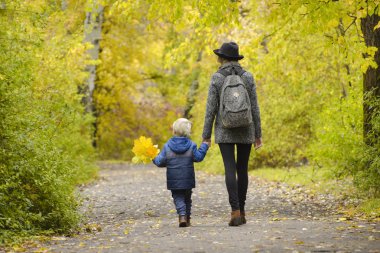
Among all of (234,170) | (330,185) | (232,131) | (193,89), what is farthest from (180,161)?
(193,89)

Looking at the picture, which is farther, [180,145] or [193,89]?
[193,89]

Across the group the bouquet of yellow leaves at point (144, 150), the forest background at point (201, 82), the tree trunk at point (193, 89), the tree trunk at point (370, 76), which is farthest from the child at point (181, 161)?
the tree trunk at point (193, 89)

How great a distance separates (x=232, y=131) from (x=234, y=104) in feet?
1.16

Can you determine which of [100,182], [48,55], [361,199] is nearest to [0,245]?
[361,199]

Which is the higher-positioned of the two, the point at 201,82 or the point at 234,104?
the point at 201,82

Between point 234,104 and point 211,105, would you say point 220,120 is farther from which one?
point 234,104

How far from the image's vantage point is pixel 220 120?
28.5 feet

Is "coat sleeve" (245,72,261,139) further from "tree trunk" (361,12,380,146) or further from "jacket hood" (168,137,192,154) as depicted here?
"tree trunk" (361,12,380,146)

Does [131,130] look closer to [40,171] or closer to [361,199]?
[361,199]

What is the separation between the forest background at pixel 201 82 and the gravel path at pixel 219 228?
727 millimetres

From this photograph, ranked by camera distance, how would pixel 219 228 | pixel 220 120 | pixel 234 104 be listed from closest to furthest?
pixel 234 104, pixel 219 228, pixel 220 120

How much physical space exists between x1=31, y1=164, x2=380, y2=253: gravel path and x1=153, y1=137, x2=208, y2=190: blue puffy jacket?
579 mm

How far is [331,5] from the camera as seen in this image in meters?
9.83

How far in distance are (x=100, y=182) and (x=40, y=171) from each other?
1159 centimetres
